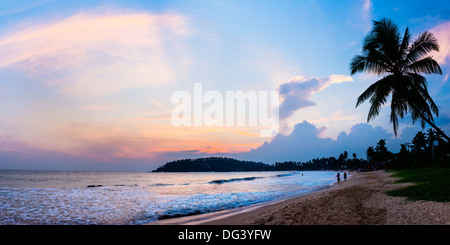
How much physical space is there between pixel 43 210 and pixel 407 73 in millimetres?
26016

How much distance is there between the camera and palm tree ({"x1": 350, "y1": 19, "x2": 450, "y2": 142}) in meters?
14.9

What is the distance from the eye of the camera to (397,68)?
15.6 meters

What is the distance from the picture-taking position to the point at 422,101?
14.6 metres

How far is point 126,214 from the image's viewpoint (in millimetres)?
13742

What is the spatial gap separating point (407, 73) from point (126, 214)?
20831mm

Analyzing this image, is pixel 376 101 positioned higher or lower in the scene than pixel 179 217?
higher

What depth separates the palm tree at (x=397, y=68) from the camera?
14.9 m
